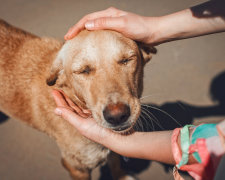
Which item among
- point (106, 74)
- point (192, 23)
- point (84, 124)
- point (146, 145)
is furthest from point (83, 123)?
Result: point (192, 23)

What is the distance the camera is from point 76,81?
1941mm

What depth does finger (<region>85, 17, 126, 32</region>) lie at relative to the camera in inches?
76.4

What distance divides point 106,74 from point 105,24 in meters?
0.54

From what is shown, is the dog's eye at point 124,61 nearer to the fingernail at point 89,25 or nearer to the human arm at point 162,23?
the human arm at point 162,23

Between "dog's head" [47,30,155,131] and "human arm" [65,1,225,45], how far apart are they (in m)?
0.10

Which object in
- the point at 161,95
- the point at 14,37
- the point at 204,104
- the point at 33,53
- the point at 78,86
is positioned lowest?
the point at 204,104

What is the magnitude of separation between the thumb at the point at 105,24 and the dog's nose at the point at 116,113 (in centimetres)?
83

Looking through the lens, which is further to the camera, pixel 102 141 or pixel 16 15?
pixel 16 15

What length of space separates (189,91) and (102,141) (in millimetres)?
2335

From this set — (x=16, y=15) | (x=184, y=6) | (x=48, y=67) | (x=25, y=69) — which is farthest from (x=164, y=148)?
(x=16, y=15)

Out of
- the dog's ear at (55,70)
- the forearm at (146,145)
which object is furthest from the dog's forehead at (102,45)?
the forearm at (146,145)

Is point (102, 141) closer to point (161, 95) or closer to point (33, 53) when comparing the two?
point (33, 53)

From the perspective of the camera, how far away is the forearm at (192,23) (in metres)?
2.16

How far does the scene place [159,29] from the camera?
7.55 feet
